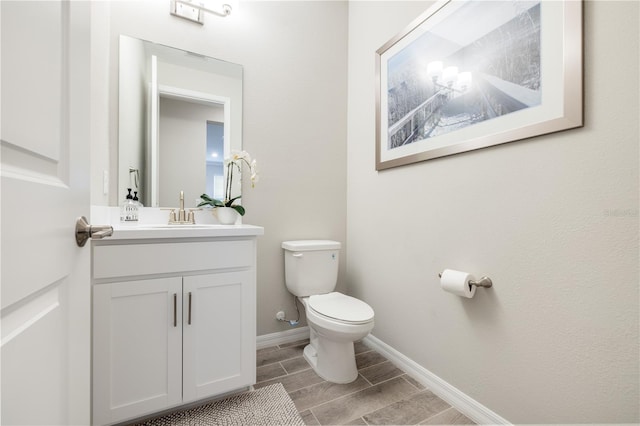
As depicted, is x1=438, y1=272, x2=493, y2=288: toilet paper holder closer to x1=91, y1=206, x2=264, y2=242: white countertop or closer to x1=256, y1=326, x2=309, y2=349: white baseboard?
x1=91, y1=206, x2=264, y2=242: white countertop

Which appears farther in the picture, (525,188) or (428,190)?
(428,190)

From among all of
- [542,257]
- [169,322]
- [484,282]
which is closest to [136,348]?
[169,322]

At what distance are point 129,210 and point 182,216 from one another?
0.27 metres

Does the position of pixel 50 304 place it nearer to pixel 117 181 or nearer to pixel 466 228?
pixel 117 181

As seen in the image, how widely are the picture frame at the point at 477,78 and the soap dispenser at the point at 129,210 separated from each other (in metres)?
1.53

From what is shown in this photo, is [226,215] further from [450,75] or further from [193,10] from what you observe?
[450,75]

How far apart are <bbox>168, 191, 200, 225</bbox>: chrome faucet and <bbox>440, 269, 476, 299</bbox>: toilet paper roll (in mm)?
1482

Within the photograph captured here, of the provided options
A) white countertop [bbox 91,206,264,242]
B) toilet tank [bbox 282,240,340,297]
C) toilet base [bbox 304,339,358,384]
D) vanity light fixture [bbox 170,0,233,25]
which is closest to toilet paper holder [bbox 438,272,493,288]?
toilet base [bbox 304,339,358,384]

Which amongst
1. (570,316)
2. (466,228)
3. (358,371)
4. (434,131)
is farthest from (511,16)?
(358,371)

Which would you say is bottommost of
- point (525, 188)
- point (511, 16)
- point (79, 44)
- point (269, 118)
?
point (525, 188)

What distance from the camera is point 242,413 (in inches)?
50.9

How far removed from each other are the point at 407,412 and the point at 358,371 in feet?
1.27

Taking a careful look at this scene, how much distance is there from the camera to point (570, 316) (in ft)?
3.22

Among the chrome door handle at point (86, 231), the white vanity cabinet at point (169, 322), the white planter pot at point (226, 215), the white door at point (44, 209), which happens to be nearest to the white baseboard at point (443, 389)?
the white vanity cabinet at point (169, 322)
